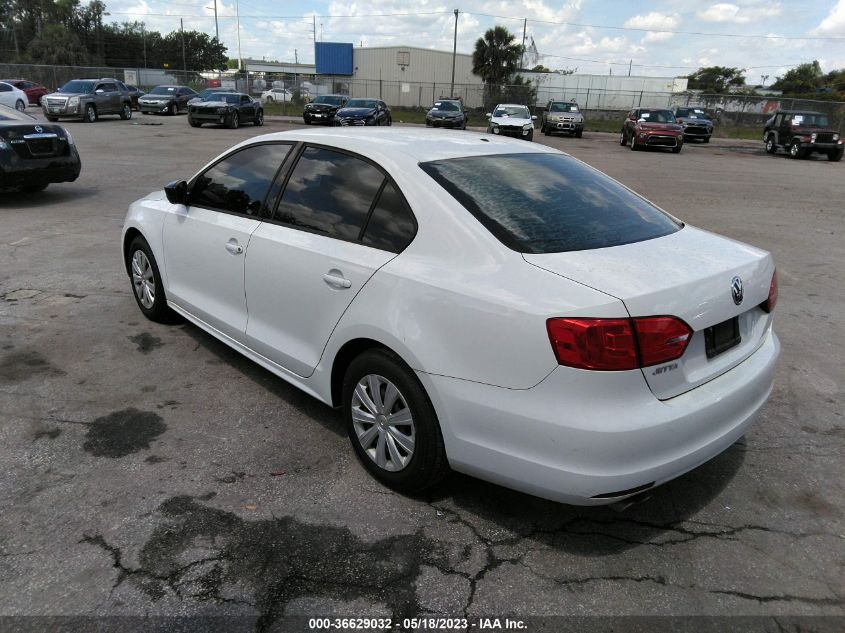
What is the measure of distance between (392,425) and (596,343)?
3.61 ft

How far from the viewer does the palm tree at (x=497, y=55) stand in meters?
58.5

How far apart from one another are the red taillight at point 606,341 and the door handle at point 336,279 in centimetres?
109

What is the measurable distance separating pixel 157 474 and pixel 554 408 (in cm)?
204

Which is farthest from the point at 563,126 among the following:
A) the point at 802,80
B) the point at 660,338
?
the point at 802,80

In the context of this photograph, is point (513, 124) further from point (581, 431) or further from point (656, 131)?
point (581, 431)

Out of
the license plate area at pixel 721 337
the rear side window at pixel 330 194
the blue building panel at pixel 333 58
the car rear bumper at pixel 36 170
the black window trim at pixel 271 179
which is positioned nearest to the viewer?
the license plate area at pixel 721 337

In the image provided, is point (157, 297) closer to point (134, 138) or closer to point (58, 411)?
point (58, 411)

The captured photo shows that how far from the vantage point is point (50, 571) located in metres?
2.46

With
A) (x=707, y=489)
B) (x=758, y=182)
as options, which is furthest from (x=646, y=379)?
(x=758, y=182)

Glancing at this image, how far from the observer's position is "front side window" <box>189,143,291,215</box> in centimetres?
376

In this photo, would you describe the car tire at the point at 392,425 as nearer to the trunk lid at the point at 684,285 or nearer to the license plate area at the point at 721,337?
the trunk lid at the point at 684,285

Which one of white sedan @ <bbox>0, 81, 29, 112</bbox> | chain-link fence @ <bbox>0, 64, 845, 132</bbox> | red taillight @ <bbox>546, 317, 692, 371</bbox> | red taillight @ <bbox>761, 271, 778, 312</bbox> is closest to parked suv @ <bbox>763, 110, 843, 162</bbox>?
chain-link fence @ <bbox>0, 64, 845, 132</bbox>

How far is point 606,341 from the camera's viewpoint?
2.26 metres

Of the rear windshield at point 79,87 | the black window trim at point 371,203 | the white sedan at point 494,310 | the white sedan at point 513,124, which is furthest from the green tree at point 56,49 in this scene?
the white sedan at point 494,310
